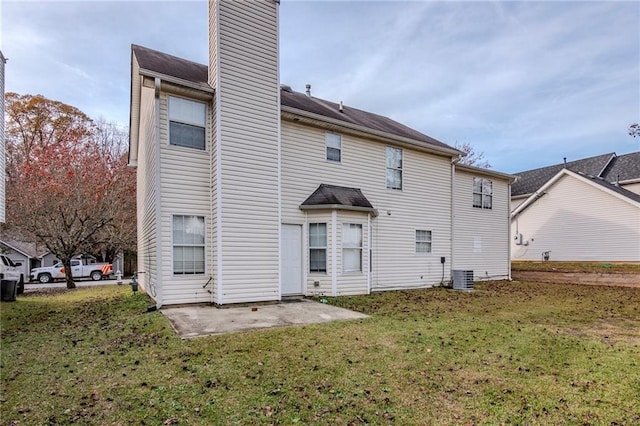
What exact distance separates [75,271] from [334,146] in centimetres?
1980

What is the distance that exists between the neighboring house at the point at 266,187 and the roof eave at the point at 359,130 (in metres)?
0.04

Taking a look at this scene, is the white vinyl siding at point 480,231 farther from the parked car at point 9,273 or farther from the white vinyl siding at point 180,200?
the parked car at point 9,273

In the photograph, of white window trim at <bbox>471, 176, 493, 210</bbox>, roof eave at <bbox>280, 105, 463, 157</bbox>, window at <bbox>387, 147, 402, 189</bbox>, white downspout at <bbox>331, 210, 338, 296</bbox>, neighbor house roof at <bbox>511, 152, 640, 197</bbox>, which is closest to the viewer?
roof eave at <bbox>280, 105, 463, 157</bbox>

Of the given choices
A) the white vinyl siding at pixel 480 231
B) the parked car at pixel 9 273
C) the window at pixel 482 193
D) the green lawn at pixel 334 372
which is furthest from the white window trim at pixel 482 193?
the parked car at pixel 9 273

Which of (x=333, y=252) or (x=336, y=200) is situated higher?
(x=336, y=200)

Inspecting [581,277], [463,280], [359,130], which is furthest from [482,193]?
[359,130]

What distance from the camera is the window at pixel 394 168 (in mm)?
12234

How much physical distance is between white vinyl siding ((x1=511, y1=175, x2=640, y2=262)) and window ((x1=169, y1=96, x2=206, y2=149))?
1963 cm

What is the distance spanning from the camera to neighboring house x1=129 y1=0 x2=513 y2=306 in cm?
824

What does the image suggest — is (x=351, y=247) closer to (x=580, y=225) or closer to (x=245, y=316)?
(x=245, y=316)

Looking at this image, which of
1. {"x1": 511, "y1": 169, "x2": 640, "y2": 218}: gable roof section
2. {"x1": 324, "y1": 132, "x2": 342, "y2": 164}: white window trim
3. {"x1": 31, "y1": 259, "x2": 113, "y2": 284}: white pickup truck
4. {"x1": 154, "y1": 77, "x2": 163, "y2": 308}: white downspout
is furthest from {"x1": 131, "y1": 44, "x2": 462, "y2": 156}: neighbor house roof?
{"x1": 31, "y1": 259, "x2": 113, "y2": 284}: white pickup truck

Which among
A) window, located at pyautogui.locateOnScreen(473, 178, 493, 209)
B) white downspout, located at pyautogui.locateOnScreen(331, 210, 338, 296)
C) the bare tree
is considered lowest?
white downspout, located at pyautogui.locateOnScreen(331, 210, 338, 296)

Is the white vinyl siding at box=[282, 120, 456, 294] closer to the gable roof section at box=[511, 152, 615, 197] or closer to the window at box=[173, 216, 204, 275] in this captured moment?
the window at box=[173, 216, 204, 275]

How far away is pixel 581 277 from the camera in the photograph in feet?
48.2
